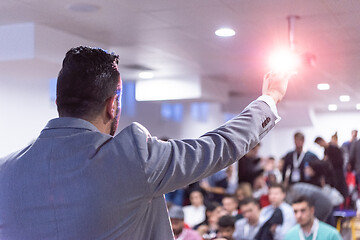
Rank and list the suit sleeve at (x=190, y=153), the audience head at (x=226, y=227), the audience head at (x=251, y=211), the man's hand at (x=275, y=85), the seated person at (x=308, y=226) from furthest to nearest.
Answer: the audience head at (x=251, y=211), the audience head at (x=226, y=227), the seated person at (x=308, y=226), the man's hand at (x=275, y=85), the suit sleeve at (x=190, y=153)

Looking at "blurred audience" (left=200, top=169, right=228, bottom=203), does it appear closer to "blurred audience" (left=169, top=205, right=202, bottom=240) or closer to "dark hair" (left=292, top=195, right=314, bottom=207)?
"blurred audience" (left=169, top=205, right=202, bottom=240)

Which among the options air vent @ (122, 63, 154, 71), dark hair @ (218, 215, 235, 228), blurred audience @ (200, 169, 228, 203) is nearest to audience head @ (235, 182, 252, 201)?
blurred audience @ (200, 169, 228, 203)

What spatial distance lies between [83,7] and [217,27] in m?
0.84

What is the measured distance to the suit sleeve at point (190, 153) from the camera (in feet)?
2.48

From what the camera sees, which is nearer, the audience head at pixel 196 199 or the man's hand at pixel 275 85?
the man's hand at pixel 275 85

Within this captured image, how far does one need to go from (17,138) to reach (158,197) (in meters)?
3.88

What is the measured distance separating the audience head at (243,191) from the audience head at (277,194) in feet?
3.31

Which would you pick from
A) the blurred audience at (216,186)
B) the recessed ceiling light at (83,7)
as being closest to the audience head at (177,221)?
the recessed ceiling light at (83,7)

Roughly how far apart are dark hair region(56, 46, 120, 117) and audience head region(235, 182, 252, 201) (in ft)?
15.0

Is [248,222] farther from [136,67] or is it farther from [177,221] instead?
[136,67]

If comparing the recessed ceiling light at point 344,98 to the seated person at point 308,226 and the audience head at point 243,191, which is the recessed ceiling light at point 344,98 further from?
the audience head at point 243,191

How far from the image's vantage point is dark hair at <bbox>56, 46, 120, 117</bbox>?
2.68 ft

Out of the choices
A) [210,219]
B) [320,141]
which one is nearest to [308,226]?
[210,219]

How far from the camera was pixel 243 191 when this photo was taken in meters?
5.46
